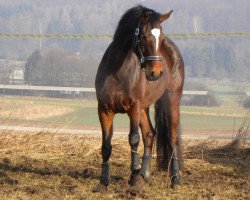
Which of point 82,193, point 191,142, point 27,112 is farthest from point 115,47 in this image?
point 27,112

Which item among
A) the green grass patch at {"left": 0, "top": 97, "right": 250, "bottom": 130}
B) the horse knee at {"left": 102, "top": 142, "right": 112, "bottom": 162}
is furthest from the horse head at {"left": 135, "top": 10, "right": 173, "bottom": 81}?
the green grass patch at {"left": 0, "top": 97, "right": 250, "bottom": 130}

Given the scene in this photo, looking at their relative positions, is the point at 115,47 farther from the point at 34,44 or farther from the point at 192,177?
the point at 34,44

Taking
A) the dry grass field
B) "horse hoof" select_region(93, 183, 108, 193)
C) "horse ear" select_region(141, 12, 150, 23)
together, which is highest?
"horse ear" select_region(141, 12, 150, 23)

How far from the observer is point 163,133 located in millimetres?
6918

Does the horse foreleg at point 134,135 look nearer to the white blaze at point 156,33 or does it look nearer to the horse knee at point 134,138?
the horse knee at point 134,138

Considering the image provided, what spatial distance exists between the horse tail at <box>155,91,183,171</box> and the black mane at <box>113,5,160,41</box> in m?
1.19

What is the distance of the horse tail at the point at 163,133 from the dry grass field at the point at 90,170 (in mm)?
181

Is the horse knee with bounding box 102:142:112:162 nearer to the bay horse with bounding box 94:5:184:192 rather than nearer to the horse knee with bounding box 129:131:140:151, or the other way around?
the bay horse with bounding box 94:5:184:192

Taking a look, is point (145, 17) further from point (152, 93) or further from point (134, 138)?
point (134, 138)

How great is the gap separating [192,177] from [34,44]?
584cm

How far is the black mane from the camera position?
5.73m

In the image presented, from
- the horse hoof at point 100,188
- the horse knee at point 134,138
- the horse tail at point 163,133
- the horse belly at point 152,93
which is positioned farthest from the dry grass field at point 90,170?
the horse belly at point 152,93

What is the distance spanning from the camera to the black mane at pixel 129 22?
5.73 metres

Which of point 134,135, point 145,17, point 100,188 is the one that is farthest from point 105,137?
point 145,17
